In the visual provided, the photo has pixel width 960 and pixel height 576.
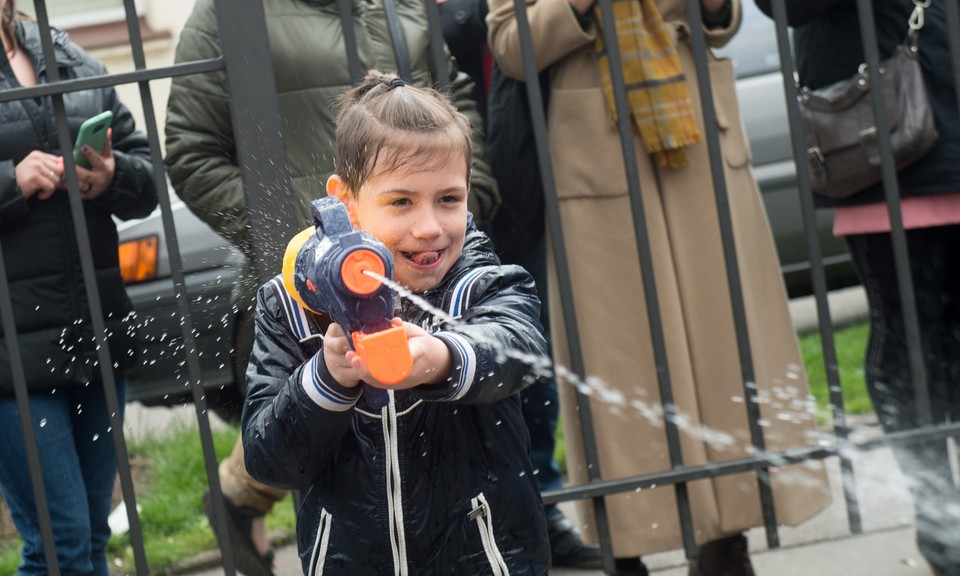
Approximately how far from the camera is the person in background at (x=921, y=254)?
3607 mm

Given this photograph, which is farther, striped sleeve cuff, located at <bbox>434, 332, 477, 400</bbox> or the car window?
the car window

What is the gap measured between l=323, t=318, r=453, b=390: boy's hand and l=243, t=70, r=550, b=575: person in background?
7cm

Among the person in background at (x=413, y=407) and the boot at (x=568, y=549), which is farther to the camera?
the boot at (x=568, y=549)

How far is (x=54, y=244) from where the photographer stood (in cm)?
321

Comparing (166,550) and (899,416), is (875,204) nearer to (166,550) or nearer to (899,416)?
(899,416)

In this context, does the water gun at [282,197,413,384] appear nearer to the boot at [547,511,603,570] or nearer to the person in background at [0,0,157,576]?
the person in background at [0,0,157,576]

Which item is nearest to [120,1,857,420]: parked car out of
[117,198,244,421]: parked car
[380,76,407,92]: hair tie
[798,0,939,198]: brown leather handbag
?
[117,198,244,421]: parked car

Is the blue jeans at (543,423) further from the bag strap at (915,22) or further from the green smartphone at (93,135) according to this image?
the green smartphone at (93,135)

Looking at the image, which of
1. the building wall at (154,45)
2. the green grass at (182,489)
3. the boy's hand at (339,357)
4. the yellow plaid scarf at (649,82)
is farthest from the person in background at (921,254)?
the building wall at (154,45)

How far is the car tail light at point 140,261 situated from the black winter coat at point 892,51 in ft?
10.0

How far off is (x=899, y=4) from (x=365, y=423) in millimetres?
2310

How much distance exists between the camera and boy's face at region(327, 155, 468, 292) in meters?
2.06

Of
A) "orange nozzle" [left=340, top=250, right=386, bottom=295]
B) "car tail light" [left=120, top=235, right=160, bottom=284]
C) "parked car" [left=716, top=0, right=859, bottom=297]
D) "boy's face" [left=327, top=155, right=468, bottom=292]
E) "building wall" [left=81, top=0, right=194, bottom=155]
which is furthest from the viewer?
"building wall" [left=81, top=0, right=194, bottom=155]

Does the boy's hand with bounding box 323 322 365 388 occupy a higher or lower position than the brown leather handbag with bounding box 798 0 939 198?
lower
